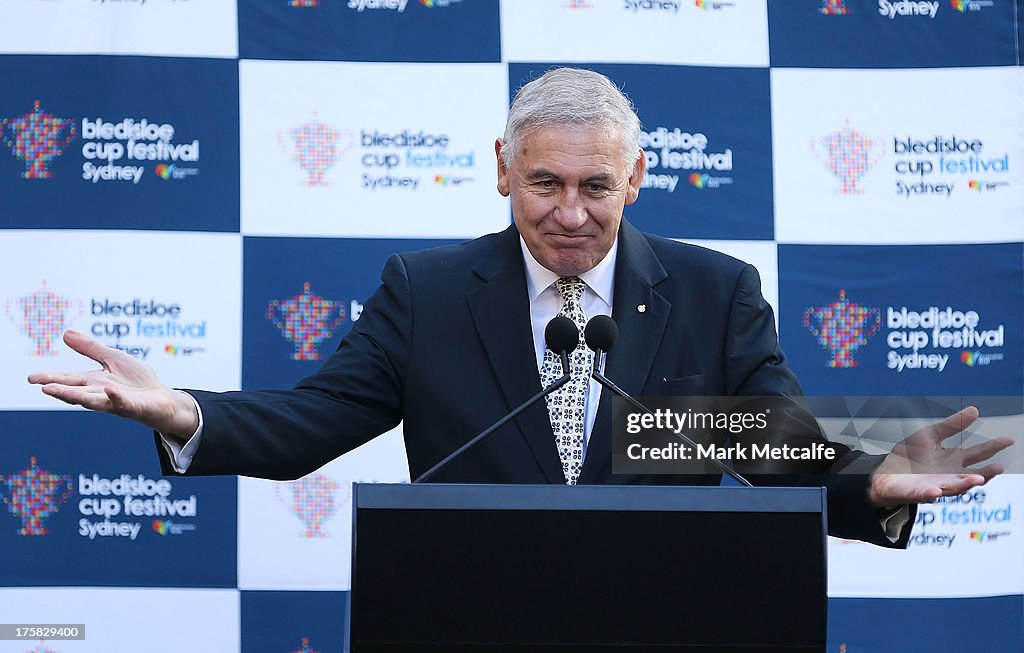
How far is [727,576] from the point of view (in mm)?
1459

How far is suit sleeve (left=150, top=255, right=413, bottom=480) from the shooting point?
1.96m

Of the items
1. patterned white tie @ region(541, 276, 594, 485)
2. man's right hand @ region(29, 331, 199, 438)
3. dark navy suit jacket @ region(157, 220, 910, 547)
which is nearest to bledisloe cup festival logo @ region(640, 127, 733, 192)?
dark navy suit jacket @ region(157, 220, 910, 547)

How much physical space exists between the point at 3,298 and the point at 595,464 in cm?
228

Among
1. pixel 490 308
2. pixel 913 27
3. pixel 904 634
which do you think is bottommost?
pixel 904 634

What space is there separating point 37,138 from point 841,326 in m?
2.63

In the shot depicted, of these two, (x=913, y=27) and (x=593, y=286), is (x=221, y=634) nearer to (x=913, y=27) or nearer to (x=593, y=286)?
(x=593, y=286)

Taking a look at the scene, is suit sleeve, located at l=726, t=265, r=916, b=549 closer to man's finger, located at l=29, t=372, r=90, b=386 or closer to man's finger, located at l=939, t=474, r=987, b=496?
man's finger, located at l=939, t=474, r=987, b=496

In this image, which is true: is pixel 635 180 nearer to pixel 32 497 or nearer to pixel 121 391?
pixel 121 391

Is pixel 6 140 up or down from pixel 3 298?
up

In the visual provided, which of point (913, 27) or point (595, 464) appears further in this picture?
point (913, 27)

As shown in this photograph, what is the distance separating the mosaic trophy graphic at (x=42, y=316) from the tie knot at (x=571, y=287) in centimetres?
191

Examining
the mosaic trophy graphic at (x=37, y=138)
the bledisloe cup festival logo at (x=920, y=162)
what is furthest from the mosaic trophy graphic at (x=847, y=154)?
the mosaic trophy graphic at (x=37, y=138)

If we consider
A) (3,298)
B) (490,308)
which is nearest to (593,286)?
(490,308)

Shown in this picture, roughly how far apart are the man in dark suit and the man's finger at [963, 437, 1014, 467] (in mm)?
432
